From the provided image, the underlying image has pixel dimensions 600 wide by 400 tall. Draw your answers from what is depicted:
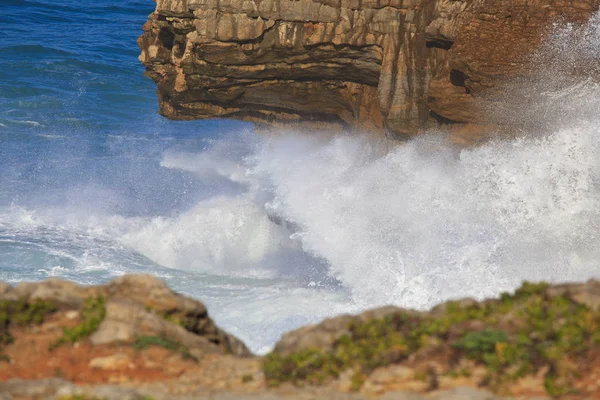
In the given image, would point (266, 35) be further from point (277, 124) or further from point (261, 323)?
point (261, 323)

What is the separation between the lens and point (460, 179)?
1658 centimetres

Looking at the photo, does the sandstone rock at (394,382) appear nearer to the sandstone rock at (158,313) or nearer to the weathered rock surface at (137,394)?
the weathered rock surface at (137,394)

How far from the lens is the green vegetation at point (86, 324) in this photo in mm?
7402

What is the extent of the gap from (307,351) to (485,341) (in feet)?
5.24

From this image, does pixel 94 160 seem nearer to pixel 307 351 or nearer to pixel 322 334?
pixel 322 334

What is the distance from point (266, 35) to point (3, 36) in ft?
73.4

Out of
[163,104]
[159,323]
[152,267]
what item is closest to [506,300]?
[159,323]

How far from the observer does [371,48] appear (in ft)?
54.2

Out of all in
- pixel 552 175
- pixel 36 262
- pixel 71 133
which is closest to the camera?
pixel 552 175

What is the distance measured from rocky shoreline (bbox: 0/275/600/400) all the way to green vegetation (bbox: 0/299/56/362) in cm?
1

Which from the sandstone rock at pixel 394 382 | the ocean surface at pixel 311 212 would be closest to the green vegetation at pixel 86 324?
the sandstone rock at pixel 394 382

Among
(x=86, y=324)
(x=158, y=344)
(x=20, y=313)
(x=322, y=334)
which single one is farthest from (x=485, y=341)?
(x=20, y=313)

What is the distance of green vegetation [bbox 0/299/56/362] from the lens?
752 cm

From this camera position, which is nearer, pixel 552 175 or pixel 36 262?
pixel 552 175
